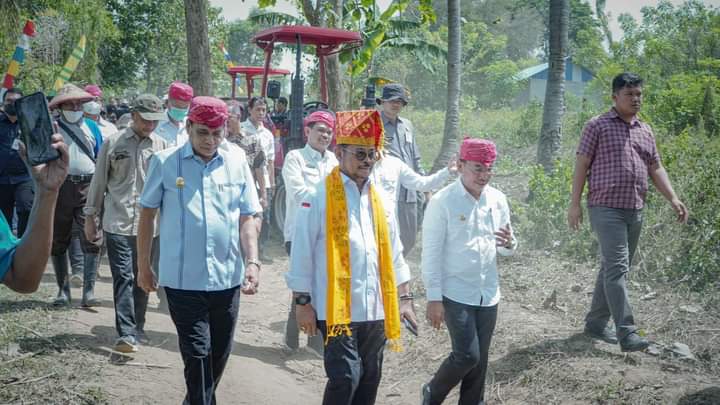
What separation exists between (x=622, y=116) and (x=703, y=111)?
825cm

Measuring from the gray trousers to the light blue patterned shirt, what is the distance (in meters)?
3.05

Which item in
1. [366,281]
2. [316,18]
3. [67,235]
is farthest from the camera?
[316,18]

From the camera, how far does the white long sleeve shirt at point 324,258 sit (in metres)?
3.92

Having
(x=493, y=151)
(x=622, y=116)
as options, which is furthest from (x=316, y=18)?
(x=493, y=151)

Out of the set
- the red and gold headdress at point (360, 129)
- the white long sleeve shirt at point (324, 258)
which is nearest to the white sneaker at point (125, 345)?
the white long sleeve shirt at point (324, 258)

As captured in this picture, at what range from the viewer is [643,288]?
7445mm

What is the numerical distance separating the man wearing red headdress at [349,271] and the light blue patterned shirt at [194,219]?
1.89 feet

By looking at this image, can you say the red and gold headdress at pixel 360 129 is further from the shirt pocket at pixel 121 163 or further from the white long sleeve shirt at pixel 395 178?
the shirt pocket at pixel 121 163

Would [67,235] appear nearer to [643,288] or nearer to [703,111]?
[643,288]

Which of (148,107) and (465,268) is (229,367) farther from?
(465,268)

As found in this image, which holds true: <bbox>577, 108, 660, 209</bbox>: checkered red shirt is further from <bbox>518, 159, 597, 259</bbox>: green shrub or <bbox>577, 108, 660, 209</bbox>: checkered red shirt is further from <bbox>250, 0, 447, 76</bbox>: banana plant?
<bbox>250, 0, 447, 76</bbox>: banana plant

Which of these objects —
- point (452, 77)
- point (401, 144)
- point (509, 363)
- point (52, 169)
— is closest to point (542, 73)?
point (452, 77)

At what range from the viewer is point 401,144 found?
7703mm

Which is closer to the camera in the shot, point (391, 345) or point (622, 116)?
point (391, 345)
